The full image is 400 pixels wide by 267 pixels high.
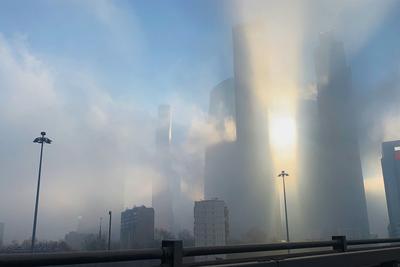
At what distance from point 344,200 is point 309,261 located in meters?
140

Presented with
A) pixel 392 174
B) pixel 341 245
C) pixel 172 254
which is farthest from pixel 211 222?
pixel 392 174

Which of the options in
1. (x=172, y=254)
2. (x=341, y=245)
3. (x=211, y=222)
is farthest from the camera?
(x=211, y=222)

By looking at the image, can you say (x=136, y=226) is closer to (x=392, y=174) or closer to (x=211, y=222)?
(x=211, y=222)

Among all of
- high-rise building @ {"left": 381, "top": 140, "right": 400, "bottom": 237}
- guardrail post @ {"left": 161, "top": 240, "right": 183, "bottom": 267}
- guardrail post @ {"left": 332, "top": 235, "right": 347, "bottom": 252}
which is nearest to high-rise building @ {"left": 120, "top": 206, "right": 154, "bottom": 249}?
guardrail post @ {"left": 332, "top": 235, "right": 347, "bottom": 252}

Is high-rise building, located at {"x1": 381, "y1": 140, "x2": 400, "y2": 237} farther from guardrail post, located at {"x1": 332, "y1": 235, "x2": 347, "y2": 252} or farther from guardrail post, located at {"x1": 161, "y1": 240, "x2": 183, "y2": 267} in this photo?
guardrail post, located at {"x1": 161, "y1": 240, "x2": 183, "y2": 267}

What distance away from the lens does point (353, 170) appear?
5792 inches

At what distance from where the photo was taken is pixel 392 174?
100062 millimetres

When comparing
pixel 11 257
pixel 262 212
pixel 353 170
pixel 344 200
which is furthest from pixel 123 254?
pixel 353 170

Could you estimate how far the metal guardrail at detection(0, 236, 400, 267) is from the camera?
3057 millimetres

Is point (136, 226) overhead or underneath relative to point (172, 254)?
overhead

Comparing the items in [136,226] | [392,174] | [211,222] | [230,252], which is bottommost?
[230,252]

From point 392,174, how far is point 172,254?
108 meters

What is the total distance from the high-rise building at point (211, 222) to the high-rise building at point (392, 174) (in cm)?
5716

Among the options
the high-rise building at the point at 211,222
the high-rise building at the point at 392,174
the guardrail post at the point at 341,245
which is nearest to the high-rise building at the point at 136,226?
the high-rise building at the point at 211,222
